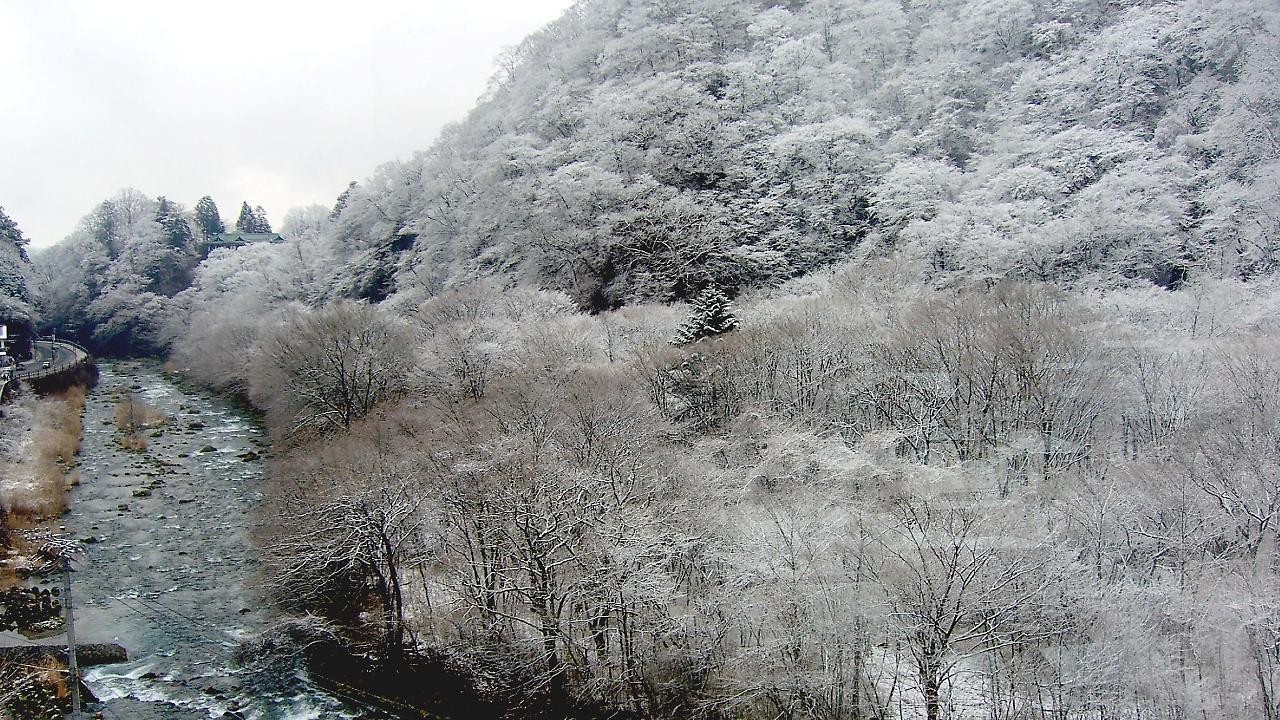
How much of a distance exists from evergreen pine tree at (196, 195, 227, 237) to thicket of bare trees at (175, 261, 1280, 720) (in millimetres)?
93685

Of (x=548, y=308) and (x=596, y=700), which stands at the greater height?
(x=548, y=308)

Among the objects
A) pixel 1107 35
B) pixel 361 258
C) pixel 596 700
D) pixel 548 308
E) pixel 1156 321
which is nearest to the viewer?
pixel 596 700

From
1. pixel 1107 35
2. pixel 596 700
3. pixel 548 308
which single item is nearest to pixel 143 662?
pixel 596 700

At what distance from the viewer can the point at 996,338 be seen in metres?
21.3

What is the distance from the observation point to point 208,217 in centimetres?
10394

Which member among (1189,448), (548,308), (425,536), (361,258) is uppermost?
(361,258)

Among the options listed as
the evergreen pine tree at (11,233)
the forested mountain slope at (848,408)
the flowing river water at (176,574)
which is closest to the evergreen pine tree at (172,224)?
the evergreen pine tree at (11,233)

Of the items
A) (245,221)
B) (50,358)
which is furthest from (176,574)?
(245,221)

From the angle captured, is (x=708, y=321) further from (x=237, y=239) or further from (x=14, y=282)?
(x=237, y=239)

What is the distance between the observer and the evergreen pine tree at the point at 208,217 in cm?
10300

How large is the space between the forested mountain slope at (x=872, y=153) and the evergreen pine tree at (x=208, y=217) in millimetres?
57978

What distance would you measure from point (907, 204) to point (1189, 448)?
21993 mm

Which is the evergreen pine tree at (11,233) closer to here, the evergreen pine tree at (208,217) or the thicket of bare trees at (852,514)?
the evergreen pine tree at (208,217)

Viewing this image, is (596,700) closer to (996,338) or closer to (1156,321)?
(996,338)
